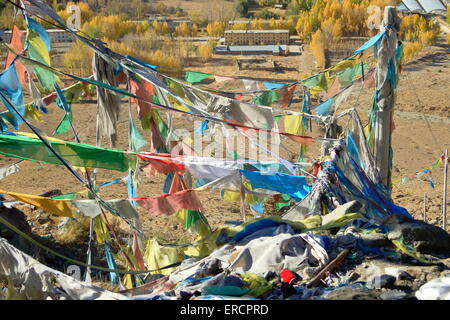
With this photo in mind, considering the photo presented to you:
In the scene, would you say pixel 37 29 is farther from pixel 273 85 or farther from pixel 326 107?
pixel 326 107

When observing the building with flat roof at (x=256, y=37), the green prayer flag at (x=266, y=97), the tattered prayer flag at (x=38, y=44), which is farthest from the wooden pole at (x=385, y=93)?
the building with flat roof at (x=256, y=37)

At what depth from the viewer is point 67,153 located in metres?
5.99

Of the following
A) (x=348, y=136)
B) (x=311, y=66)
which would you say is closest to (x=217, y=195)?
(x=348, y=136)

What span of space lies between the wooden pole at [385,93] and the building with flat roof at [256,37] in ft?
95.7

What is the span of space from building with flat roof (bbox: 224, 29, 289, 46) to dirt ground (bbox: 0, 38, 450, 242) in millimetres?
3300

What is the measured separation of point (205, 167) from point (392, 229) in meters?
1.76

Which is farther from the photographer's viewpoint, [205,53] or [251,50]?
[251,50]

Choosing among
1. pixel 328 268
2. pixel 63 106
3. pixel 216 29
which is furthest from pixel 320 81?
pixel 216 29

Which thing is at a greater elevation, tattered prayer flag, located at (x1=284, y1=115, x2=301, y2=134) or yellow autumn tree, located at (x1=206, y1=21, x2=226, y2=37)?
yellow autumn tree, located at (x1=206, y1=21, x2=226, y2=37)

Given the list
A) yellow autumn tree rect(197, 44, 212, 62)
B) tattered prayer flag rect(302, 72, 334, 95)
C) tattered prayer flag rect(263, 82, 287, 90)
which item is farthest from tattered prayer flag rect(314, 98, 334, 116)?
yellow autumn tree rect(197, 44, 212, 62)

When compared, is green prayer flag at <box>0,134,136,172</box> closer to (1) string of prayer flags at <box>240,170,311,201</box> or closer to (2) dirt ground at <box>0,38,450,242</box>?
(1) string of prayer flags at <box>240,170,311,201</box>

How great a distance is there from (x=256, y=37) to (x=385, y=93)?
29.7 m

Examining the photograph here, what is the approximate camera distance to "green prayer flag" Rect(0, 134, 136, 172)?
582 centimetres

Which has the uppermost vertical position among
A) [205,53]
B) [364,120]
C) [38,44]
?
[38,44]
